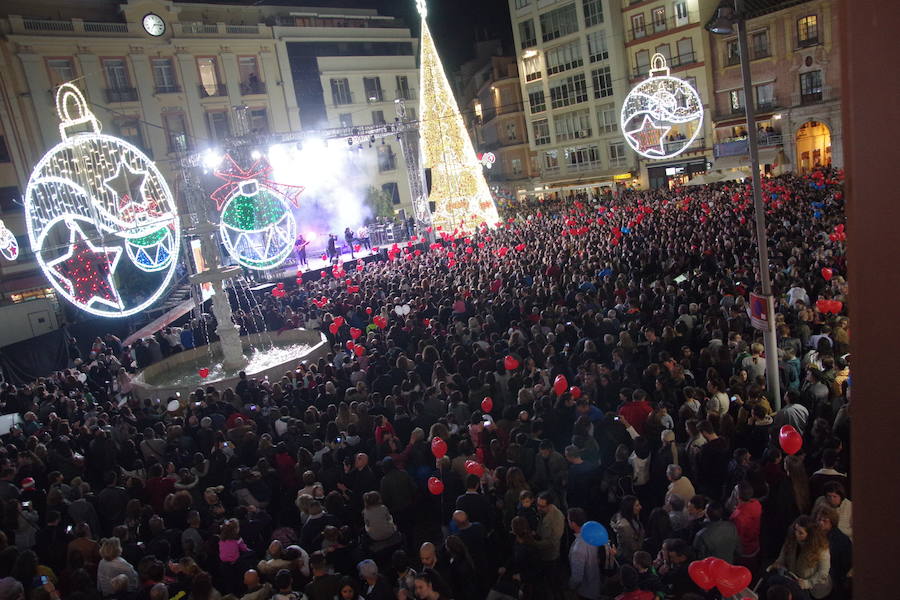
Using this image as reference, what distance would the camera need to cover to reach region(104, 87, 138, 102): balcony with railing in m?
32.6

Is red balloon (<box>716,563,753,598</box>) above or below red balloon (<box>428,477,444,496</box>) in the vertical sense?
above

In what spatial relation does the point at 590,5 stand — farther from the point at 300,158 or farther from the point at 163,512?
the point at 163,512

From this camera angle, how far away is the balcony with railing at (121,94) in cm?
3256

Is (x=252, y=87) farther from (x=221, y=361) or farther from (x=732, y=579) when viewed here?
(x=732, y=579)

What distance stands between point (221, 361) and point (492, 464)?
11.9 m

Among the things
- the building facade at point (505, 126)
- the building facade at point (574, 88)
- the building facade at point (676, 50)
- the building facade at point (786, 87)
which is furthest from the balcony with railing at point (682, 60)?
the building facade at point (505, 126)

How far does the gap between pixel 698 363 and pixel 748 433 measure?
222cm

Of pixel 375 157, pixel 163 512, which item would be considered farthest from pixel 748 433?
pixel 375 157

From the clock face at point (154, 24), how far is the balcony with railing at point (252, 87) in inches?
197

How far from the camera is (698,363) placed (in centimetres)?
889

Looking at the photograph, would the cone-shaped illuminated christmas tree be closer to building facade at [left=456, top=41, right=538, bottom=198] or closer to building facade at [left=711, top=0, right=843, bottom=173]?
building facade at [left=711, top=0, right=843, bottom=173]

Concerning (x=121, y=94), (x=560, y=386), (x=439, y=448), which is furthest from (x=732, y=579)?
(x=121, y=94)

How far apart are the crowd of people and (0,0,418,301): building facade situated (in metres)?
19.1

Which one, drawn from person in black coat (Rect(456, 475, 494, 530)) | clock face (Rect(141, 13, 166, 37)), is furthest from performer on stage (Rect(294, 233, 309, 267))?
person in black coat (Rect(456, 475, 494, 530))
